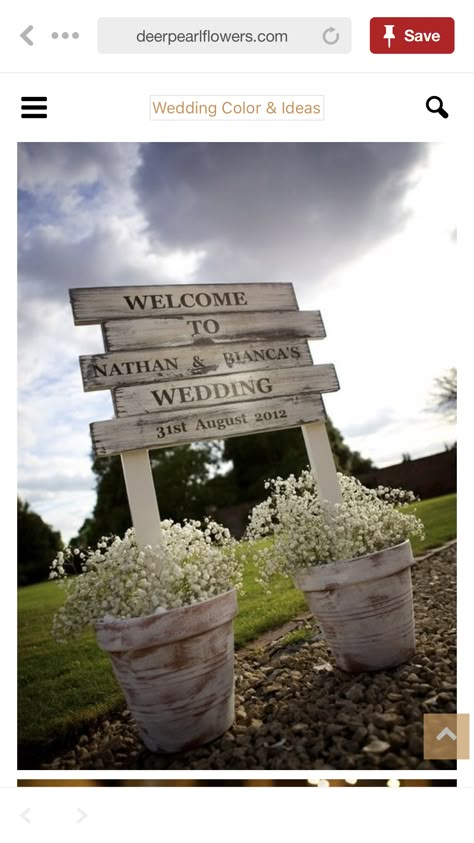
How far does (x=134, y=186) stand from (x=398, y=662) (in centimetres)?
428

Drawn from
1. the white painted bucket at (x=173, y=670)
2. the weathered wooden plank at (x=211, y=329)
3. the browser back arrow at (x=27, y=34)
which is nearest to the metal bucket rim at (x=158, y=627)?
the white painted bucket at (x=173, y=670)

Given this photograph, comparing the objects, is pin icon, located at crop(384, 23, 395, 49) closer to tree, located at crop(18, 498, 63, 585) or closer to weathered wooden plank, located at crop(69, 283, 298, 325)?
weathered wooden plank, located at crop(69, 283, 298, 325)

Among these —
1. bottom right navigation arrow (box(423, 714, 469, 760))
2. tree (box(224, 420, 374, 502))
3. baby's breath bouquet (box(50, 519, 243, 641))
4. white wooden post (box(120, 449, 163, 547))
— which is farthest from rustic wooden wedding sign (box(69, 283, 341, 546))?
tree (box(224, 420, 374, 502))

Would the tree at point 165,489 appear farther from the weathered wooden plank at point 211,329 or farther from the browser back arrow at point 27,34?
the browser back arrow at point 27,34

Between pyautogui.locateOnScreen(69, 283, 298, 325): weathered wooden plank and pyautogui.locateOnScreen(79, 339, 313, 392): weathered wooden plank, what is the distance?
0.95 feet

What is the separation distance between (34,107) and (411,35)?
236 centimetres

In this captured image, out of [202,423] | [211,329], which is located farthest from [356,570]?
[211,329]

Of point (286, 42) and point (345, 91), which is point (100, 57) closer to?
point (286, 42)

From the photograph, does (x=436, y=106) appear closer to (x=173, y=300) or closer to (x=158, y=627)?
(x=173, y=300)

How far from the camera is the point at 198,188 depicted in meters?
4.44

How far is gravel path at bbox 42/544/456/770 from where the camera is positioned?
8.59 feet

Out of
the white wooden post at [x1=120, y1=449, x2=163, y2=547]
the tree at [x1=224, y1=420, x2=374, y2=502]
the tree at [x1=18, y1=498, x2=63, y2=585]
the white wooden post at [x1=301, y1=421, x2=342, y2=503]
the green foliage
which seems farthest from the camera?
the tree at [x1=224, y1=420, x2=374, y2=502]

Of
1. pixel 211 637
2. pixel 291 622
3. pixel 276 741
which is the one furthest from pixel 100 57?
pixel 291 622
